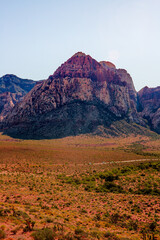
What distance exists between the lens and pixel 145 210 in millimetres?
16594

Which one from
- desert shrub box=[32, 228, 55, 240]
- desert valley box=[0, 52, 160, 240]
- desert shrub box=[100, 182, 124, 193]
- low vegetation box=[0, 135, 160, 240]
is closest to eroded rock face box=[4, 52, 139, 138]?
desert valley box=[0, 52, 160, 240]

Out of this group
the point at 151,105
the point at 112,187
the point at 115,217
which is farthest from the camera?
the point at 151,105

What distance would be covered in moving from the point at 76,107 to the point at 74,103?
343 cm

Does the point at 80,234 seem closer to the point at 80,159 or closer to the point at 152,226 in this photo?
the point at 152,226

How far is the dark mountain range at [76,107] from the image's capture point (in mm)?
90750

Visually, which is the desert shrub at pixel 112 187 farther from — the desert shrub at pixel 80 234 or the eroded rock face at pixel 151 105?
the eroded rock face at pixel 151 105

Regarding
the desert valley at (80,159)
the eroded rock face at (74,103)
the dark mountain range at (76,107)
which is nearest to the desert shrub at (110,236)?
the desert valley at (80,159)

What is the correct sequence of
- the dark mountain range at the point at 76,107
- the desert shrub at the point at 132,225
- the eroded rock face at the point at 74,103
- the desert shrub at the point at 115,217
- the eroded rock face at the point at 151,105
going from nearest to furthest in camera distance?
the desert shrub at the point at 132,225
the desert shrub at the point at 115,217
the dark mountain range at the point at 76,107
the eroded rock face at the point at 74,103
the eroded rock face at the point at 151,105

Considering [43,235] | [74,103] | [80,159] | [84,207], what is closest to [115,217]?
[84,207]

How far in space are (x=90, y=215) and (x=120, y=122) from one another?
303ft

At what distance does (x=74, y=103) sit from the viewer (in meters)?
104

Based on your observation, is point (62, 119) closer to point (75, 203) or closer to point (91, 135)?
point (91, 135)

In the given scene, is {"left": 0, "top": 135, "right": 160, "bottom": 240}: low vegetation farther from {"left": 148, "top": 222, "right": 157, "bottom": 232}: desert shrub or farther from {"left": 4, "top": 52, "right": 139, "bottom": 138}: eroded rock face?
{"left": 4, "top": 52, "right": 139, "bottom": 138}: eroded rock face

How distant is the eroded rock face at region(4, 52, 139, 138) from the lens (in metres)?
91.8
